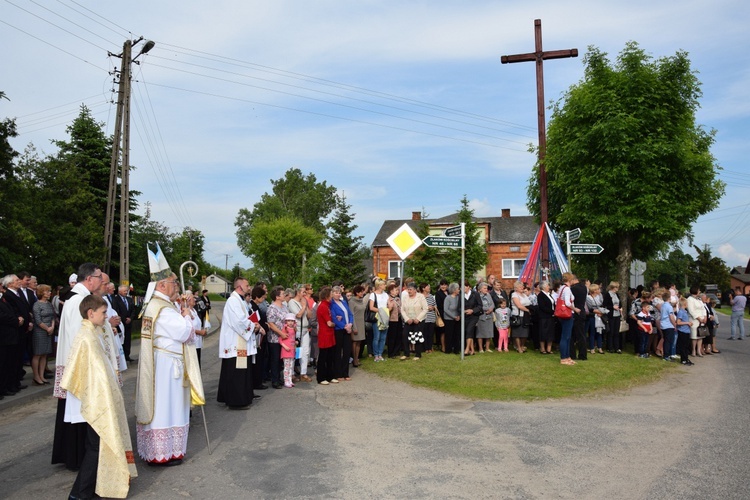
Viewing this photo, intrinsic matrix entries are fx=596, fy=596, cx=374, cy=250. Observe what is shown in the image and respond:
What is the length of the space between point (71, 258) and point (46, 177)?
471 cm

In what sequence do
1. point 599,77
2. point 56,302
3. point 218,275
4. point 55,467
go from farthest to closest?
point 218,275, point 599,77, point 56,302, point 55,467

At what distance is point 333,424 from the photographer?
27.0 feet

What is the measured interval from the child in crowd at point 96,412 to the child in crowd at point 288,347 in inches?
222

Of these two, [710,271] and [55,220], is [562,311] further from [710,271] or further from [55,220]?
[710,271]

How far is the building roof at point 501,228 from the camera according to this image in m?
Answer: 56.2

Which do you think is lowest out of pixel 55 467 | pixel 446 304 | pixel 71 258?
pixel 55 467

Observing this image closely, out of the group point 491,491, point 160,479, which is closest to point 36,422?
point 160,479

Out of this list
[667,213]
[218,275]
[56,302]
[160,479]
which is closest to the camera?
[160,479]

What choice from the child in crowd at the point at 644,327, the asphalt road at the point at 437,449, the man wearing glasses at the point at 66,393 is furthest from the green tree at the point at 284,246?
the man wearing glasses at the point at 66,393

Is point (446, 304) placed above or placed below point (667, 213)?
below

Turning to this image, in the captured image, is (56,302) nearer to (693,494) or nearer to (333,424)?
(333,424)

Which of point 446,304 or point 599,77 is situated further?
point 599,77

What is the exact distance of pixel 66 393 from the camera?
6.05 metres

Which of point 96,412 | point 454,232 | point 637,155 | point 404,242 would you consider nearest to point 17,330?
point 96,412
